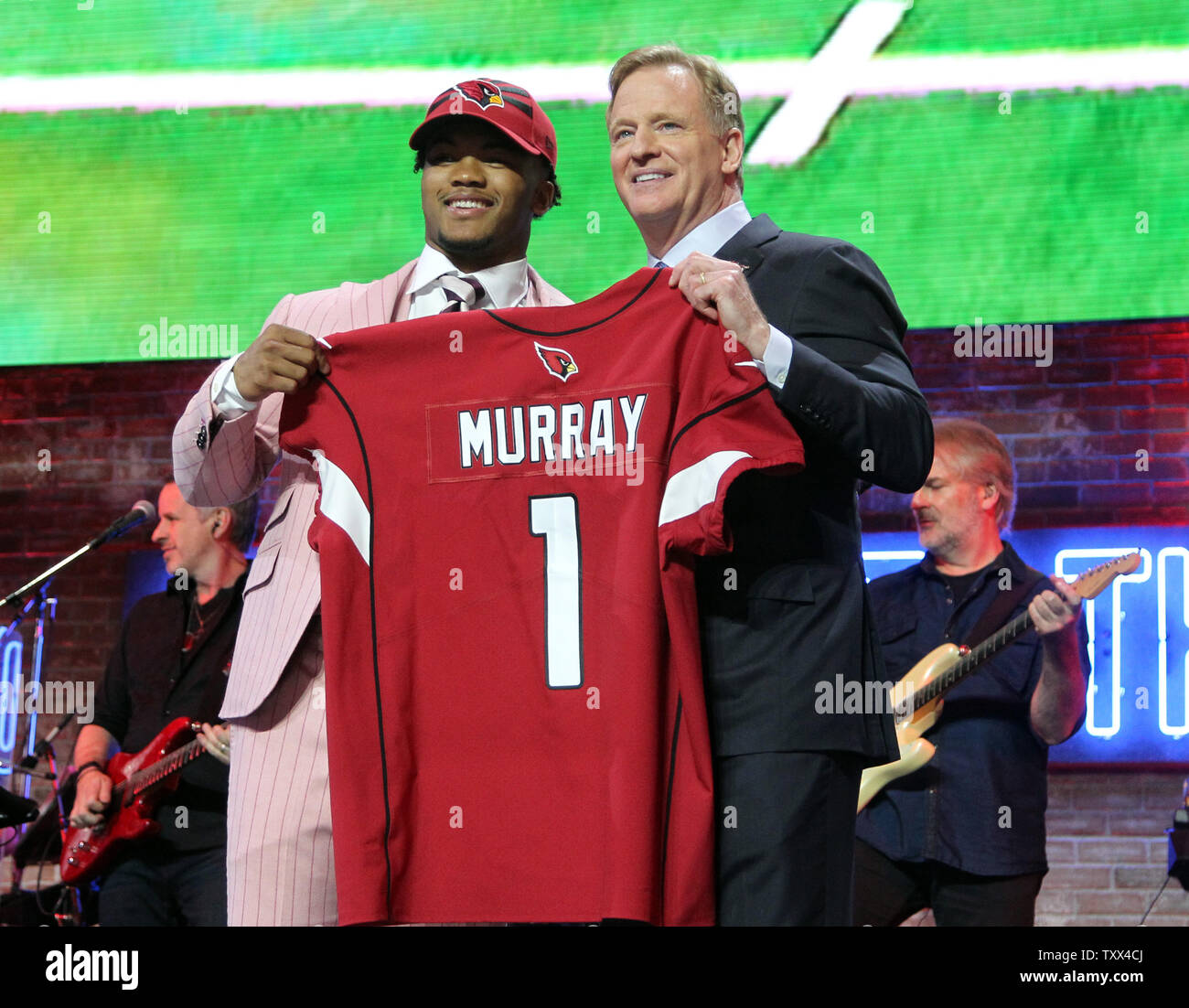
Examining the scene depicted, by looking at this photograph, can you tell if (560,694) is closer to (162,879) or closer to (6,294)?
(162,879)

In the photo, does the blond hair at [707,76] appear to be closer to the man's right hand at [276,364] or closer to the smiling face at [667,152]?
the smiling face at [667,152]

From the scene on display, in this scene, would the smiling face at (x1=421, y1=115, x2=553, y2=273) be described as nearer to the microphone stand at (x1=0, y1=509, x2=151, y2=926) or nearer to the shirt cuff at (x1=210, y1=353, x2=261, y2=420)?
the shirt cuff at (x1=210, y1=353, x2=261, y2=420)

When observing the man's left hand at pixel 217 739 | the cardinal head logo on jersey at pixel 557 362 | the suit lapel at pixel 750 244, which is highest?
the suit lapel at pixel 750 244

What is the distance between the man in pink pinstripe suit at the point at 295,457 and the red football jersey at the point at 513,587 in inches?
3.6

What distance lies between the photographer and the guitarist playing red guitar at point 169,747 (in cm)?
357

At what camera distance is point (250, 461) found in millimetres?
2160

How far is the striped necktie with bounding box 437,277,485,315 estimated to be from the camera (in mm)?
2189

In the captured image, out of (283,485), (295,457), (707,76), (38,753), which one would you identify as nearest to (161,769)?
(38,753)

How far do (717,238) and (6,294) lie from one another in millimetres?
3322

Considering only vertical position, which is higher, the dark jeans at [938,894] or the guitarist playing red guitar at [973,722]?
the guitarist playing red guitar at [973,722]

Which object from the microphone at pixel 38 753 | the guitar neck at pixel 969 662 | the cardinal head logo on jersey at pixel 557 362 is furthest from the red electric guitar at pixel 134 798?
the cardinal head logo on jersey at pixel 557 362

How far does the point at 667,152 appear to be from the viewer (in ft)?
6.41

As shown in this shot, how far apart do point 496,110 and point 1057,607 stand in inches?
79.8
